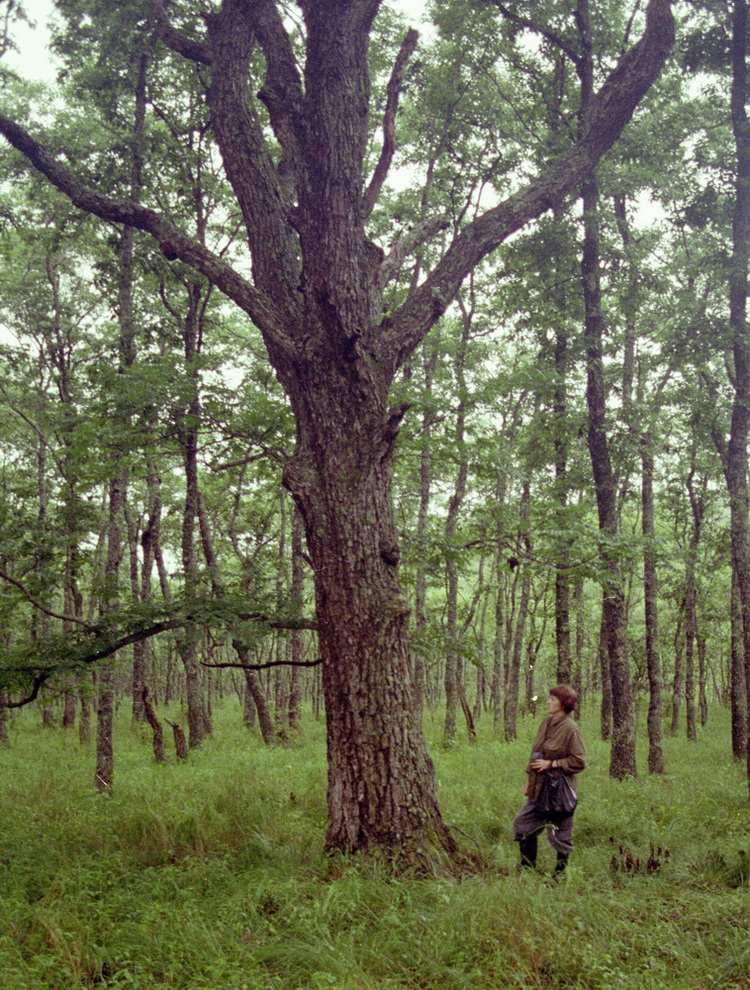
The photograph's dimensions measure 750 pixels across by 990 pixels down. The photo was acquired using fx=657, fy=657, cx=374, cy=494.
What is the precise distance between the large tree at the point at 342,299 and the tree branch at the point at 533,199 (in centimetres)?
2

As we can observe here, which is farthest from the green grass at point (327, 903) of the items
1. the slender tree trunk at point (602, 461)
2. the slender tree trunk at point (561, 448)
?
the slender tree trunk at point (561, 448)

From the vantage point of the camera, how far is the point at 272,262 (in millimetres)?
6676

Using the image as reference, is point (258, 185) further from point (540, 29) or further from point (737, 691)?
point (737, 691)

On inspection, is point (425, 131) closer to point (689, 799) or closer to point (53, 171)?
point (53, 171)

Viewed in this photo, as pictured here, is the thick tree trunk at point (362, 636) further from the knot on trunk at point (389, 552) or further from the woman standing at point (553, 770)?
the woman standing at point (553, 770)

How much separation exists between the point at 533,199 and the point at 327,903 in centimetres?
679

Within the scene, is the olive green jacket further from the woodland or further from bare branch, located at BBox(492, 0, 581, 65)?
bare branch, located at BBox(492, 0, 581, 65)

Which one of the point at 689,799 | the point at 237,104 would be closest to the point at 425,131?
the point at 237,104

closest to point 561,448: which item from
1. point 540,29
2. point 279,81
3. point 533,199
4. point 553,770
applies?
point 540,29

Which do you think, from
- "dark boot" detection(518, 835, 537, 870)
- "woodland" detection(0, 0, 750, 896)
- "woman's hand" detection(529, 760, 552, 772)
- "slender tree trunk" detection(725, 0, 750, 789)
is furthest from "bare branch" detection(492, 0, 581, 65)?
"dark boot" detection(518, 835, 537, 870)

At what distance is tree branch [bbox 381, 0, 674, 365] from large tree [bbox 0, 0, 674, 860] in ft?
0.06

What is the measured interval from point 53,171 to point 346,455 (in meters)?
4.04

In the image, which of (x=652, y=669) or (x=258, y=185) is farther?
(x=652, y=669)

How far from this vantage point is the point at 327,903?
4.77 metres
